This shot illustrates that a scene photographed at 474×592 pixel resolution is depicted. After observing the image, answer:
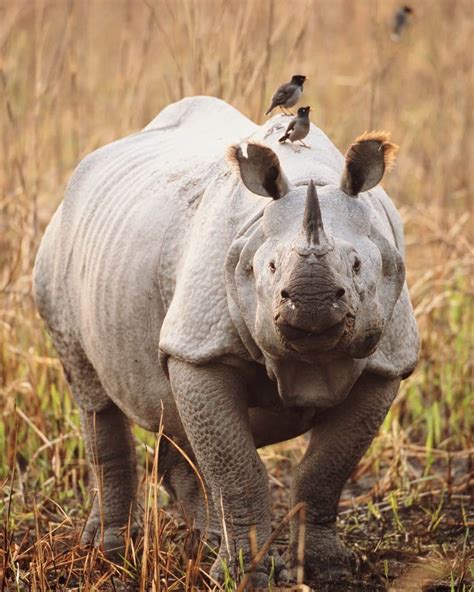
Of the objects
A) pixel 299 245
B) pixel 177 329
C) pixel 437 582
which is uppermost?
pixel 299 245

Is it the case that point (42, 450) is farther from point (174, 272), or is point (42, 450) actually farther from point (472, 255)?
point (472, 255)

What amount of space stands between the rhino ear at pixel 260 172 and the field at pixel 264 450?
33.2 inches

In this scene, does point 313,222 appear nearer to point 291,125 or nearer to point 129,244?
point 291,125

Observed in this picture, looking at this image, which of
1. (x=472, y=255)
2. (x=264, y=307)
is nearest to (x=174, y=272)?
(x=264, y=307)

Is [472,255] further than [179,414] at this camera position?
Yes

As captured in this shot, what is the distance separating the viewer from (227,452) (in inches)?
148

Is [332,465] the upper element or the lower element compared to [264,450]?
upper

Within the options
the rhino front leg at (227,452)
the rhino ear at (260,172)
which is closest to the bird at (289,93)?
the rhino ear at (260,172)

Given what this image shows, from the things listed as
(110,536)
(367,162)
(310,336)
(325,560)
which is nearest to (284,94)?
(367,162)

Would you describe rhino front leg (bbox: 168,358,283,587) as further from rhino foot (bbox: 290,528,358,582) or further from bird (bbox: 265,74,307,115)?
bird (bbox: 265,74,307,115)

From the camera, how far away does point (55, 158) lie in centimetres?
704

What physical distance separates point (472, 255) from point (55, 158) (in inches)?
85.8

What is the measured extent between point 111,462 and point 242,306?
1.42 meters

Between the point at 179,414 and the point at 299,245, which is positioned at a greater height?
the point at 299,245
